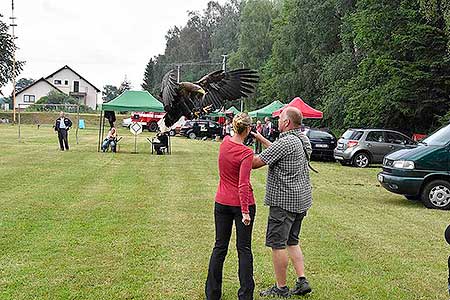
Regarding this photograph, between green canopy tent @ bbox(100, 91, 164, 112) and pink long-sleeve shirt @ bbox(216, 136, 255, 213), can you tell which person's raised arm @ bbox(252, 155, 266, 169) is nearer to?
pink long-sleeve shirt @ bbox(216, 136, 255, 213)

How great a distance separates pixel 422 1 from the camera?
2155 cm

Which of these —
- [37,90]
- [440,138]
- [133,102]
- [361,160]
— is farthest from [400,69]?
[37,90]

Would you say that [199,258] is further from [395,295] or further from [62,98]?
[62,98]

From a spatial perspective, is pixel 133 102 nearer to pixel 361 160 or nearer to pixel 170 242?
pixel 361 160

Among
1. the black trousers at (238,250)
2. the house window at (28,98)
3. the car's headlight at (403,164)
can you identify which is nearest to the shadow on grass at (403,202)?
the car's headlight at (403,164)

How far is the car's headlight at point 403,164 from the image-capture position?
12070mm

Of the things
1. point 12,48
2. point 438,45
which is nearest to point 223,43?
point 12,48

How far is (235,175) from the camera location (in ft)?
18.1

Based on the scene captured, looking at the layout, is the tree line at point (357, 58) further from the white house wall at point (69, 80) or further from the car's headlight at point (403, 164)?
the white house wall at point (69, 80)

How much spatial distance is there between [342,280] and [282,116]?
6.35 ft

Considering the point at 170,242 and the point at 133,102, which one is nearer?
the point at 170,242

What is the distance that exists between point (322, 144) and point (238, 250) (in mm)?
20540

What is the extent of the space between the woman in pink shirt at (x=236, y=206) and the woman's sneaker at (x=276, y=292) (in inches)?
13.0

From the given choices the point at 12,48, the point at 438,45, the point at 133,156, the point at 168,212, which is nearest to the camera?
the point at 168,212
